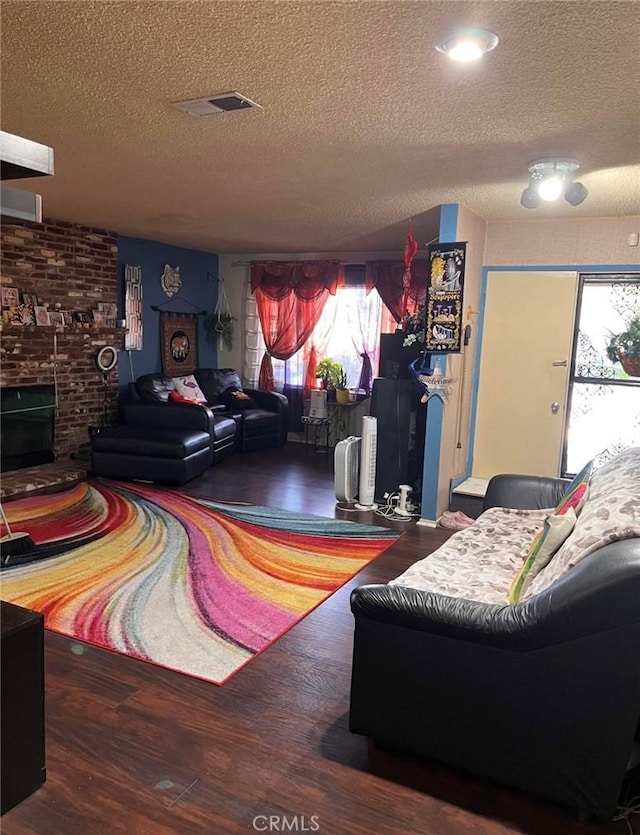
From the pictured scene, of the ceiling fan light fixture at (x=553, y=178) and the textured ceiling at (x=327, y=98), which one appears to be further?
the ceiling fan light fixture at (x=553, y=178)

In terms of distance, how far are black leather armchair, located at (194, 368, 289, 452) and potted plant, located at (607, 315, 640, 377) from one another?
Result: 3808 millimetres

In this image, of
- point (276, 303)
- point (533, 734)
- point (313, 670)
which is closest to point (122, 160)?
point (313, 670)

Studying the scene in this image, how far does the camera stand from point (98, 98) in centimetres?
254

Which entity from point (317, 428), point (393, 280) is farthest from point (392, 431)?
point (317, 428)

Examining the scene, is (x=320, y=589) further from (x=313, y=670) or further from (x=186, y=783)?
(x=186, y=783)

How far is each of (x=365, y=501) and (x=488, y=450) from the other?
3.65 ft

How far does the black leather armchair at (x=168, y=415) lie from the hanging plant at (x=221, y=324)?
146cm

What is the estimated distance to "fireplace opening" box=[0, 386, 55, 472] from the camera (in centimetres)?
561

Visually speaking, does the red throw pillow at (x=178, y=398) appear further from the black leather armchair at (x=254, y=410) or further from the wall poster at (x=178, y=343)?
the wall poster at (x=178, y=343)

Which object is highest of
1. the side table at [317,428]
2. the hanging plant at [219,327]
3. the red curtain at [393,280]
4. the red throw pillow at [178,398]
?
the red curtain at [393,280]

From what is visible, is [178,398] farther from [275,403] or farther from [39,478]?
[39,478]

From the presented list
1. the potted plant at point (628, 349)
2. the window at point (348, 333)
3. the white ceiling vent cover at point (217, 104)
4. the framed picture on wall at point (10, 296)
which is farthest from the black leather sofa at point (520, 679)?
the window at point (348, 333)

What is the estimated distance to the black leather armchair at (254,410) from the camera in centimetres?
700

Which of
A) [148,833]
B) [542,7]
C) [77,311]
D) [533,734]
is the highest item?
[542,7]
